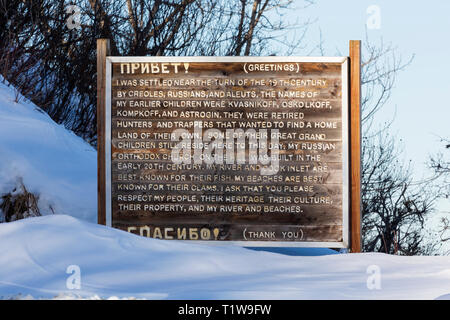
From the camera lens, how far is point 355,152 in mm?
8422

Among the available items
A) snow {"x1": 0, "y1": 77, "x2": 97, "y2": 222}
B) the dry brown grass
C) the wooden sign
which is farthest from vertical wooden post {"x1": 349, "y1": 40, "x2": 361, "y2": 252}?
the dry brown grass

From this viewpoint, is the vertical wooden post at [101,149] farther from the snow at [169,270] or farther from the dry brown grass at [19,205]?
the snow at [169,270]

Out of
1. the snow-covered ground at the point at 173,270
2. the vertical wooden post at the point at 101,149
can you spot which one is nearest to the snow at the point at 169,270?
the snow-covered ground at the point at 173,270

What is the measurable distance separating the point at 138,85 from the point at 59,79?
25.6 ft

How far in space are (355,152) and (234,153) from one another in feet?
5.34

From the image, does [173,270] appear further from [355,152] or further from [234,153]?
[355,152]

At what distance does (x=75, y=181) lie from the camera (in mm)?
10188

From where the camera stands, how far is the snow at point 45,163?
9562mm

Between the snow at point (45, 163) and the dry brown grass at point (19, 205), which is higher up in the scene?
the snow at point (45, 163)

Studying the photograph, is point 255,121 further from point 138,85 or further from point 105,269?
point 105,269

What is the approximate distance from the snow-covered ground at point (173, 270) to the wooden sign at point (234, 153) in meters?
1.24

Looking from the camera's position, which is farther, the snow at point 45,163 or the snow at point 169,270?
the snow at point 45,163

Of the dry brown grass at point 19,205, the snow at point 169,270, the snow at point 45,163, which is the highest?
the snow at point 45,163

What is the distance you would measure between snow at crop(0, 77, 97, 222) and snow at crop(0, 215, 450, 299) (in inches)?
123
